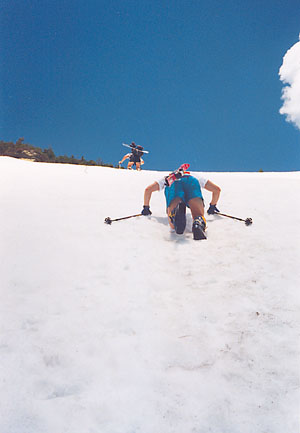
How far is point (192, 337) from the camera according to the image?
2.30 meters

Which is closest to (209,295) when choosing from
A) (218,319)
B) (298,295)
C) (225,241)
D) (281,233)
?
(218,319)

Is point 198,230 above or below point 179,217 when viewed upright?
below

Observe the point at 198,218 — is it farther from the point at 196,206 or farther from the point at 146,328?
the point at 146,328

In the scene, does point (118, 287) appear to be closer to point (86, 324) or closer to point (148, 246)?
point (86, 324)

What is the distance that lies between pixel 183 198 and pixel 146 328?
2933 millimetres

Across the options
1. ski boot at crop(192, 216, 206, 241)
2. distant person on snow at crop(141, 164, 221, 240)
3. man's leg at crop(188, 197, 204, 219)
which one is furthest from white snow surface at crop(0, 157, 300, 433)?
man's leg at crop(188, 197, 204, 219)

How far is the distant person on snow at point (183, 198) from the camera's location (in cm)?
427

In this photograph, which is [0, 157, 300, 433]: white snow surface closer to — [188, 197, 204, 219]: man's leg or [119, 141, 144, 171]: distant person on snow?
[188, 197, 204, 219]: man's leg

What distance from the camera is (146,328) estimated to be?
2396 mm

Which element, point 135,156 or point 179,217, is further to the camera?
point 135,156

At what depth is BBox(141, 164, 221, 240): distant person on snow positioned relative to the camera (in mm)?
4266

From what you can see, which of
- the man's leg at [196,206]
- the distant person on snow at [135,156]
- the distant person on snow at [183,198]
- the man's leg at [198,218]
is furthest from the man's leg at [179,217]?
the distant person on snow at [135,156]

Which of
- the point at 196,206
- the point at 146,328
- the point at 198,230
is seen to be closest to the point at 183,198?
the point at 196,206

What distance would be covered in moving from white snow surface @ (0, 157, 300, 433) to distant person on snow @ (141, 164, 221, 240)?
0.93ft
